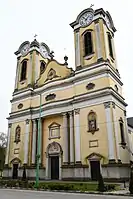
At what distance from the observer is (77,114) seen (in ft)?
80.6

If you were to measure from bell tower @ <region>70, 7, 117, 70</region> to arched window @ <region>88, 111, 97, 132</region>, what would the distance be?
6377 millimetres

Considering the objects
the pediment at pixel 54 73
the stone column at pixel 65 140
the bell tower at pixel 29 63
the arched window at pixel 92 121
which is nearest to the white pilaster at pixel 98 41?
the pediment at pixel 54 73

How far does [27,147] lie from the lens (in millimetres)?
28125

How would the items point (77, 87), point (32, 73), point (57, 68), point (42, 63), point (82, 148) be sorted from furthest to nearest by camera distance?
point (42, 63)
point (32, 73)
point (57, 68)
point (77, 87)
point (82, 148)

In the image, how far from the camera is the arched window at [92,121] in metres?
23.0

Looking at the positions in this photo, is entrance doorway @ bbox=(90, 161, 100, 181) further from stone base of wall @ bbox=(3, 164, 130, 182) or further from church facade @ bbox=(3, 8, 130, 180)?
stone base of wall @ bbox=(3, 164, 130, 182)

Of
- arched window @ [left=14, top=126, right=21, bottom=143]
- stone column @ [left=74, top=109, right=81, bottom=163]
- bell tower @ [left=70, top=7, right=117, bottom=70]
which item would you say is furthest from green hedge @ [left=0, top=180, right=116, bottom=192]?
bell tower @ [left=70, top=7, right=117, bottom=70]

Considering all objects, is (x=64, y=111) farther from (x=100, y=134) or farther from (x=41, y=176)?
(x=41, y=176)

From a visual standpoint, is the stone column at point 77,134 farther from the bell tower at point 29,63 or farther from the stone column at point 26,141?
the bell tower at point 29,63

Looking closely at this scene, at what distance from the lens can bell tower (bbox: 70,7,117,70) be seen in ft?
85.3

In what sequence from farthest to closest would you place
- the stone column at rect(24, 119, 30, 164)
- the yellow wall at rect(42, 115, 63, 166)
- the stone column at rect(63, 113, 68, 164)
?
the stone column at rect(24, 119, 30, 164), the yellow wall at rect(42, 115, 63, 166), the stone column at rect(63, 113, 68, 164)

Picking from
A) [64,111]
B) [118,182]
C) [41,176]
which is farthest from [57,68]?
[118,182]

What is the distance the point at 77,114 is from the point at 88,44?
31.3 feet

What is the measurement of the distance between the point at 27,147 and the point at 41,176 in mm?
4316
